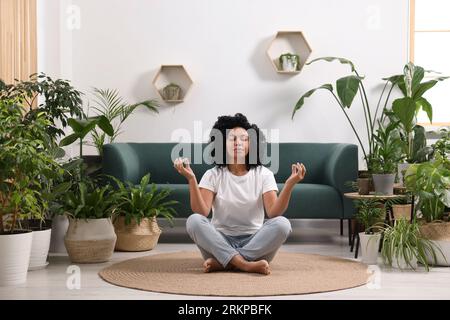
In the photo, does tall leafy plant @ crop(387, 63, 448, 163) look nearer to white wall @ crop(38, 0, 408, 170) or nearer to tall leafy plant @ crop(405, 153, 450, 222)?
white wall @ crop(38, 0, 408, 170)

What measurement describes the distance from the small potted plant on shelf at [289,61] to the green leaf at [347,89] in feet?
2.43

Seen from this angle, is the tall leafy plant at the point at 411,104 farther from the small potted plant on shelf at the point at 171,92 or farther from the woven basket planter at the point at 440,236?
the small potted plant on shelf at the point at 171,92

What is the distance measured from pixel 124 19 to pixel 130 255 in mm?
2645

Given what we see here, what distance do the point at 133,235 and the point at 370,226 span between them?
1652 millimetres

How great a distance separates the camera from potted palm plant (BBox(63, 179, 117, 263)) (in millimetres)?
4000

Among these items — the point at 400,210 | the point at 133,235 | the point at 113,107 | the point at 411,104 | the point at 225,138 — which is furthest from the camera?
the point at 113,107

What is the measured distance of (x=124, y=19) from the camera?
607 centimetres

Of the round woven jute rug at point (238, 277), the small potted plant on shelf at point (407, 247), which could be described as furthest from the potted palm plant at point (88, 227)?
the small potted plant on shelf at point (407, 247)

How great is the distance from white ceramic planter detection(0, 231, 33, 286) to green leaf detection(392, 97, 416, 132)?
9.73 ft

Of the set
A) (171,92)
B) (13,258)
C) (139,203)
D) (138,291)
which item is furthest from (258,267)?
(171,92)

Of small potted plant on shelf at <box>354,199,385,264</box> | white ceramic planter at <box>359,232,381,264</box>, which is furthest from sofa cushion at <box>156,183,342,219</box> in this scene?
white ceramic planter at <box>359,232,381,264</box>

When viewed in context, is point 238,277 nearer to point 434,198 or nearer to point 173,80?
point 434,198

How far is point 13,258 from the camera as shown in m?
3.26
